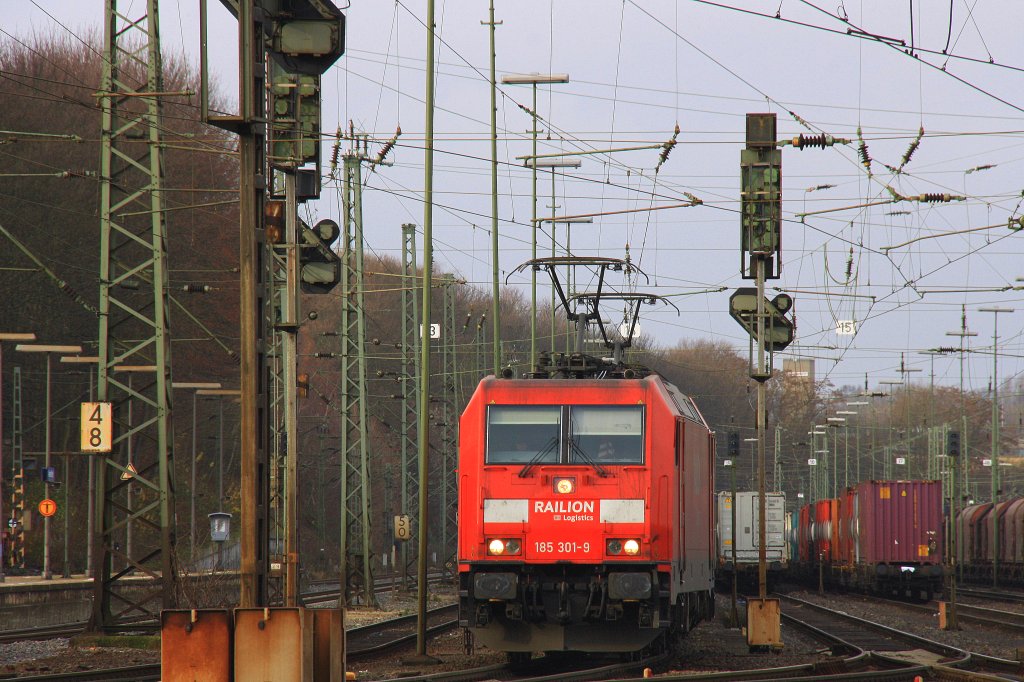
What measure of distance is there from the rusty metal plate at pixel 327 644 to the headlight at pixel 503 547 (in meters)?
7.03

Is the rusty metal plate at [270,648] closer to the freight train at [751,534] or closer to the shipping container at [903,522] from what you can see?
the shipping container at [903,522]

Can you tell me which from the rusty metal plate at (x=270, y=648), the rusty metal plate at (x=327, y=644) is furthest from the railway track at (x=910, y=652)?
the rusty metal plate at (x=270, y=648)

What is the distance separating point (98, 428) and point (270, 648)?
13.1m

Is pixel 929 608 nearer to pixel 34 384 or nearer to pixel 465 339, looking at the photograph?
pixel 34 384

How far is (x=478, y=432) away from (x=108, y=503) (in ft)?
24.3

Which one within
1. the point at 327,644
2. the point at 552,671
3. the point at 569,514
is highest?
the point at 569,514

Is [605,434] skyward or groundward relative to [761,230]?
groundward

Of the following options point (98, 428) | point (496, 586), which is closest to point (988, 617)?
point (496, 586)

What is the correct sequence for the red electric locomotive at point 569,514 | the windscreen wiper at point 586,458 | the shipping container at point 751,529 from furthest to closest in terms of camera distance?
the shipping container at point 751,529
the windscreen wiper at point 586,458
the red electric locomotive at point 569,514

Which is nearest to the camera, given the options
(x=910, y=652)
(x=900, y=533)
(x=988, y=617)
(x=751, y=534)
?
(x=910, y=652)

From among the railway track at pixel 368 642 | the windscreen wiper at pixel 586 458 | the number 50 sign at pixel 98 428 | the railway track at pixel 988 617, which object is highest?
the number 50 sign at pixel 98 428

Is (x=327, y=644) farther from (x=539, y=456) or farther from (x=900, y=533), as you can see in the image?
(x=900, y=533)

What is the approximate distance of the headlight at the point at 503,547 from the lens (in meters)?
16.2

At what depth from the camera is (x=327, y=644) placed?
923cm
